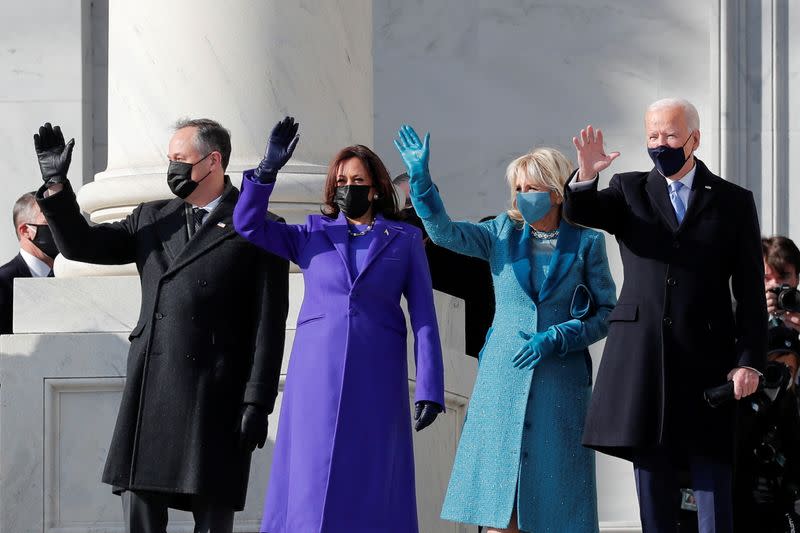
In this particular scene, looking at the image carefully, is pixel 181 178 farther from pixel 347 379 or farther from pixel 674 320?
pixel 674 320

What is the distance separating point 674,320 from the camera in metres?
7.05

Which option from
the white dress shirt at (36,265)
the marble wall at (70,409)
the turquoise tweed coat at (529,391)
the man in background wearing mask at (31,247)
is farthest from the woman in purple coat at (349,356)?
the white dress shirt at (36,265)

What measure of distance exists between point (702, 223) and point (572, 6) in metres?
5.10

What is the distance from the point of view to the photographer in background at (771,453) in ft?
27.3

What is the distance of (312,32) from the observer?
29.4 feet

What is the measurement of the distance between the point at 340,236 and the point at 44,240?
9.63 ft

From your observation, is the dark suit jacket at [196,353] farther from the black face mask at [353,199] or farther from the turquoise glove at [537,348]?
the turquoise glove at [537,348]

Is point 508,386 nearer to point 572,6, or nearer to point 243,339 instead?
point 243,339

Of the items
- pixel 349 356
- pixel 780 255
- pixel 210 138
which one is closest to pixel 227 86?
pixel 210 138

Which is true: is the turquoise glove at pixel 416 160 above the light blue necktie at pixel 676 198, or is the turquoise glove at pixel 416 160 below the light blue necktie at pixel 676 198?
above

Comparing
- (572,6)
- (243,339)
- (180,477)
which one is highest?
(572,6)

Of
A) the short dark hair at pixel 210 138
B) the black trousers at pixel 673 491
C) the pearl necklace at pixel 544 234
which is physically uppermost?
the short dark hair at pixel 210 138

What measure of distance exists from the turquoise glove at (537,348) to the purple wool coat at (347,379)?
1.81 ft

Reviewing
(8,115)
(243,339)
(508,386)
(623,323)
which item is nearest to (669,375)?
(623,323)
